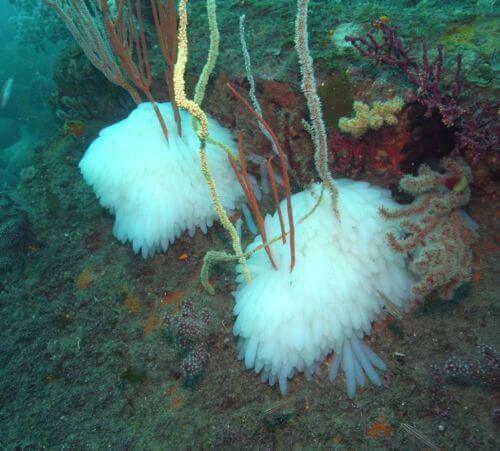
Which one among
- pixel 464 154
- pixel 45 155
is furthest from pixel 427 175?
pixel 45 155

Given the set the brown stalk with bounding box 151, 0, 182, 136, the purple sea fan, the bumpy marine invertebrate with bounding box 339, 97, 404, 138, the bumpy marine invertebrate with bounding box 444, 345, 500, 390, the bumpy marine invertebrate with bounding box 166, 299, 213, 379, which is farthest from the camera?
the brown stalk with bounding box 151, 0, 182, 136

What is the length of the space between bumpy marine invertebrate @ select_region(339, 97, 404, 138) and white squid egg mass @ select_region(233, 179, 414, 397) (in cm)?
56

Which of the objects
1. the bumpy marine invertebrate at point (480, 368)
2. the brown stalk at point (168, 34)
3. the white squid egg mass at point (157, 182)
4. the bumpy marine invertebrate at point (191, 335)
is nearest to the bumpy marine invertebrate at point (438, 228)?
the bumpy marine invertebrate at point (480, 368)

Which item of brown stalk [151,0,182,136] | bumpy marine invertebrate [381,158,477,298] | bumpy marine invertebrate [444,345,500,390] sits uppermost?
brown stalk [151,0,182,136]

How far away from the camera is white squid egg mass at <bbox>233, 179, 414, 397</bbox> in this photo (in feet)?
9.12

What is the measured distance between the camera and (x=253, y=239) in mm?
3592

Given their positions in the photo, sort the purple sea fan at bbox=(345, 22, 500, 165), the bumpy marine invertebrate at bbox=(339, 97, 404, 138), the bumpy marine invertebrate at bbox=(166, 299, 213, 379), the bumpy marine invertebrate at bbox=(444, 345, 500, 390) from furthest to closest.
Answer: the bumpy marine invertebrate at bbox=(166, 299, 213, 379), the bumpy marine invertebrate at bbox=(339, 97, 404, 138), the purple sea fan at bbox=(345, 22, 500, 165), the bumpy marine invertebrate at bbox=(444, 345, 500, 390)

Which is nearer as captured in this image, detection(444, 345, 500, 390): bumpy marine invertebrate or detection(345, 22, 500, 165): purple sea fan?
detection(444, 345, 500, 390): bumpy marine invertebrate

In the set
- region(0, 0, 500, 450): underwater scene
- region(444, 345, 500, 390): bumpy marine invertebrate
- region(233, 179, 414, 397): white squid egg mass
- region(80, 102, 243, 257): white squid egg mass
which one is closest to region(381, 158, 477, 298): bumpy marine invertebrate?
region(0, 0, 500, 450): underwater scene

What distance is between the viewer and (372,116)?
A: 2750 mm

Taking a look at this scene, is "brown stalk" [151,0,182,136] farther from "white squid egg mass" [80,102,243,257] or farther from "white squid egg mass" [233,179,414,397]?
"white squid egg mass" [233,179,414,397]

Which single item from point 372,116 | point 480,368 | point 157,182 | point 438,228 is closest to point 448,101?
point 372,116

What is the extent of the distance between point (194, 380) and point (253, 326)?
665mm

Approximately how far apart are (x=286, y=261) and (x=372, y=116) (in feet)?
4.24
